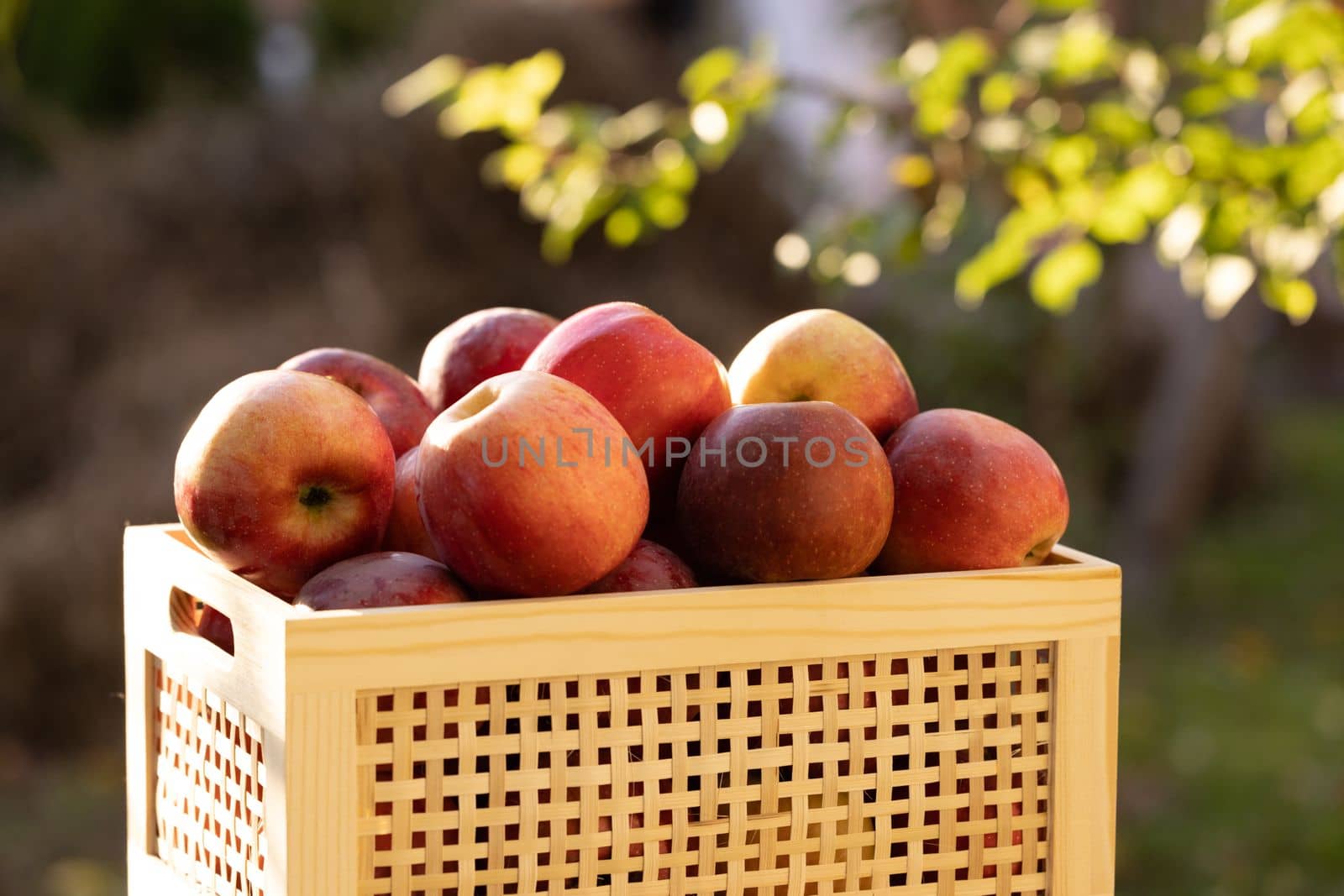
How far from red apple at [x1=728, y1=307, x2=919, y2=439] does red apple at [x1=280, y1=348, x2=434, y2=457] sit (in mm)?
258

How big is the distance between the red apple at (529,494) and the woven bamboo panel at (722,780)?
0.07m

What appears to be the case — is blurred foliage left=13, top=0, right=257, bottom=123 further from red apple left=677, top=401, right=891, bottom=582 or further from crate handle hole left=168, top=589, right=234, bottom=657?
red apple left=677, top=401, right=891, bottom=582

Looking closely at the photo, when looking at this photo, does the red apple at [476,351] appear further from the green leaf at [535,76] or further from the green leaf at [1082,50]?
the green leaf at [1082,50]

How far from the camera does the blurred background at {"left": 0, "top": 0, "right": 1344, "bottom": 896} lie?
306cm

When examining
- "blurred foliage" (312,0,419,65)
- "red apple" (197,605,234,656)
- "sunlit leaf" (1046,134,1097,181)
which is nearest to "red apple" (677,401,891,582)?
"red apple" (197,605,234,656)

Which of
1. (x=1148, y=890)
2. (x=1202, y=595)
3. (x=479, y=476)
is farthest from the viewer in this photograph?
(x=1202, y=595)

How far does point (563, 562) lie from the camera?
0.87 metres

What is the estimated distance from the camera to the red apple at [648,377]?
99cm

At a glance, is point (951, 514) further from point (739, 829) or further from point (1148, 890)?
point (1148, 890)

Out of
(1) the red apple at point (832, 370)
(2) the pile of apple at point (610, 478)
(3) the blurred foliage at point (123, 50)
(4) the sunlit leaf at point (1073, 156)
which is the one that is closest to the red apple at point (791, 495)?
(2) the pile of apple at point (610, 478)

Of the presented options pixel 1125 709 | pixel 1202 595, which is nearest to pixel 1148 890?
pixel 1125 709

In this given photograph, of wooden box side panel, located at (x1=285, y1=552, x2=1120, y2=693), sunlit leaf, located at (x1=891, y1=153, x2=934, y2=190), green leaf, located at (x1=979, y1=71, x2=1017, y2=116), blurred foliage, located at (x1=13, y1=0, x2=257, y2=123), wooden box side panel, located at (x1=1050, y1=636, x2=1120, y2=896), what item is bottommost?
wooden box side panel, located at (x1=1050, y1=636, x2=1120, y2=896)

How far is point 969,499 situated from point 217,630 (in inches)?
20.6

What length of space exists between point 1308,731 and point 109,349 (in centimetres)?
293
